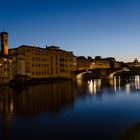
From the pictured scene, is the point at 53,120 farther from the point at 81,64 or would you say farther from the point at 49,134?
the point at 81,64

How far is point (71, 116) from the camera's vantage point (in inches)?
685

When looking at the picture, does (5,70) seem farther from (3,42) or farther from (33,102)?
(33,102)

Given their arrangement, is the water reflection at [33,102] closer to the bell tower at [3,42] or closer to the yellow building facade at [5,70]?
the yellow building facade at [5,70]

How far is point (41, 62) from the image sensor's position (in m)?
74.1

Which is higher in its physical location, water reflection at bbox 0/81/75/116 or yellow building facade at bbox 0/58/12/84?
yellow building facade at bbox 0/58/12/84

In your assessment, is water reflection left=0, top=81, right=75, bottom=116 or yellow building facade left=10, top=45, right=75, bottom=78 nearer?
water reflection left=0, top=81, right=75, bottom=116

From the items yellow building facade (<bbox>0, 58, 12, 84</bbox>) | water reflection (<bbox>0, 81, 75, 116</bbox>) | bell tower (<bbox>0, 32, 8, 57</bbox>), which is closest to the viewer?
water reflection (<bbox>0, 81, 75, 116</bbox>)

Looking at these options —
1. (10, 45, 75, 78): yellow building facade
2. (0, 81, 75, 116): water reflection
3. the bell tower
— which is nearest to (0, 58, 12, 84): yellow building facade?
(10, 45, 75, 78): yellow building facade

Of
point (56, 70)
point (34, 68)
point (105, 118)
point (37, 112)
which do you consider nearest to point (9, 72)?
point (34, 68)

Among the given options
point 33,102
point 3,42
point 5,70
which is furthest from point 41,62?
point 33,102

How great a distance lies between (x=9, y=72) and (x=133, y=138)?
5013 centimetres

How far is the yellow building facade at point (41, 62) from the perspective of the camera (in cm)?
6425

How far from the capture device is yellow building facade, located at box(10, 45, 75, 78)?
64250 millimetres

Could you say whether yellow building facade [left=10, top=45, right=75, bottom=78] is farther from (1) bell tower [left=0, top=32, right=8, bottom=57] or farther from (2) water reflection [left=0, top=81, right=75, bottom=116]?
(2) water reflection [left=0, top=81, right=75, bottom=116]
